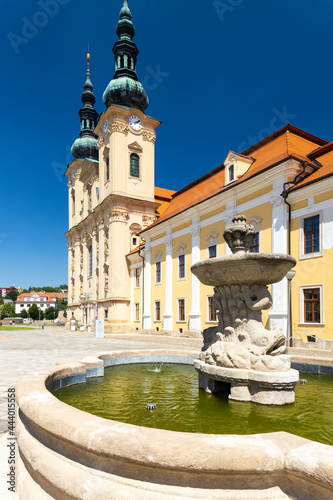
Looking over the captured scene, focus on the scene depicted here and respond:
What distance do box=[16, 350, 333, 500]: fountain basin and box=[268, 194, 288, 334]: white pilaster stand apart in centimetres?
1547

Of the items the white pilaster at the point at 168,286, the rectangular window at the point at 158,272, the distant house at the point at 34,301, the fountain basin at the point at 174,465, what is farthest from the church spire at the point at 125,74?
the distant house at the point at 34,301

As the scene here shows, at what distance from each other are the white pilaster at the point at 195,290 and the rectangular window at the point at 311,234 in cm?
901

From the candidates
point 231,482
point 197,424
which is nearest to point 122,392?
point 197,424

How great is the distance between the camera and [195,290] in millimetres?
25406

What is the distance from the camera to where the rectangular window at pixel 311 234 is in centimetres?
1691

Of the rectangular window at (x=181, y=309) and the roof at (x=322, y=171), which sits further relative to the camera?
the rectangular window at (x=181, y=309)

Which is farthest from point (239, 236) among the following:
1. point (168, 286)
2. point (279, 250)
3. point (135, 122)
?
point (135, 122)

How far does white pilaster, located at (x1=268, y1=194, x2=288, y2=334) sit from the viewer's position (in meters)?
17.6

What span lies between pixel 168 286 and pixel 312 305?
45.3 feet

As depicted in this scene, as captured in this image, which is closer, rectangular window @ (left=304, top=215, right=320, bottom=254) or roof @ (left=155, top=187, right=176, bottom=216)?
rectangular window @ (left=304, top=215, right=320, bottom=254)

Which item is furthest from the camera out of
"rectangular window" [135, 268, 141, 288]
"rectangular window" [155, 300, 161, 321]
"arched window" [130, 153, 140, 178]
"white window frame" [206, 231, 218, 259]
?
"arched window" [130, 153, 140, 178]

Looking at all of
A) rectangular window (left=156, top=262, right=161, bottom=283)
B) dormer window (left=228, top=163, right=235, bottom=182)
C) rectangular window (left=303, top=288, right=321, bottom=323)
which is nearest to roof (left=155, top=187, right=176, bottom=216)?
rectangular window (left=156, top=262, right=161, bottom=283)

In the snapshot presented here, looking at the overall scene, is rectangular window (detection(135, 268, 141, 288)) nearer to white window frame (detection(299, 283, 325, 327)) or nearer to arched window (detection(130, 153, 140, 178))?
arched window (detection(130, 153, 140, 178))

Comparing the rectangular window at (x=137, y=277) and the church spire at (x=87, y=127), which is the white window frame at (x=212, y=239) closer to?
the rectangular window at (x=137, y=277)
